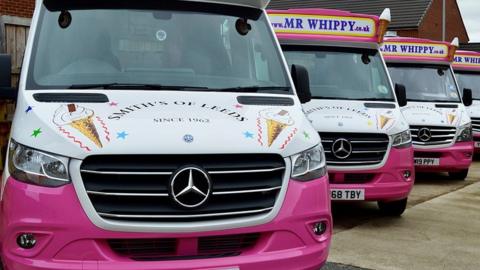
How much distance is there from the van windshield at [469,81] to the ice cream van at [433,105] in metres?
3.55

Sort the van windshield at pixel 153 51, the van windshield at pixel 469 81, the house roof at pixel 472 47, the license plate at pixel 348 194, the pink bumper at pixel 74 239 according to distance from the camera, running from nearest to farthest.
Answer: the pink bumper at pixel 74 239
the van windshield at pixel 153 51
the license plate at pixel 348 194
the van windshield at pixel 469 81
the house roof at pixel 472 47

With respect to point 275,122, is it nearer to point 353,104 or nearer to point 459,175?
point 353,104

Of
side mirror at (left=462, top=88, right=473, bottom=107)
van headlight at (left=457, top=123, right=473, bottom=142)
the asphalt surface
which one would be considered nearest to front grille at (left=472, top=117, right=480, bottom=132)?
side mirror at (left=462, top=88, right=473, bottom=107)

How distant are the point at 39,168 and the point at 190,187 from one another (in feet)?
2.61

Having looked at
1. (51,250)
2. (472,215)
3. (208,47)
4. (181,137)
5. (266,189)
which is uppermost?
(208,47)

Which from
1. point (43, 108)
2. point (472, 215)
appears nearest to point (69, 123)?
point (43, 108)

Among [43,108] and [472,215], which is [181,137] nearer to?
[43,108]

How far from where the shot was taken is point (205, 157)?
3170mm

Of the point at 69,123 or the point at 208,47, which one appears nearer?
the point at 69,123

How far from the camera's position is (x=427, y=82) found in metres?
10.9

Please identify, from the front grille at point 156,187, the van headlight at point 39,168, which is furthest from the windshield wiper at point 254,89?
the van headlight at point 39,168

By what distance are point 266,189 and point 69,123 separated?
1.14 m

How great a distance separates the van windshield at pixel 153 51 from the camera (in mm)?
3863

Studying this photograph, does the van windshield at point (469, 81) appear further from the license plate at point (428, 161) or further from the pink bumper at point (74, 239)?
the pink bumper at point (74, 239)
